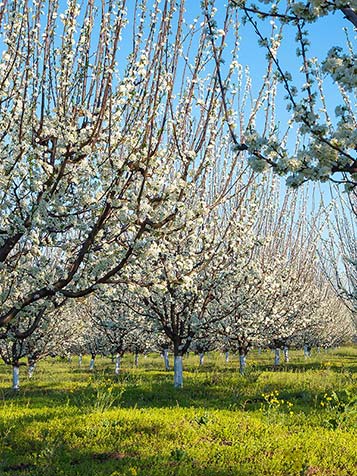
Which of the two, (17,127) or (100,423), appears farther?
(100,423)

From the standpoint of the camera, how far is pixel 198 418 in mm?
9734

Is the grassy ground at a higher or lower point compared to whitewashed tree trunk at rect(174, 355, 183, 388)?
lower

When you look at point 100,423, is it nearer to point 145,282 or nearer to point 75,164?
point 145,282

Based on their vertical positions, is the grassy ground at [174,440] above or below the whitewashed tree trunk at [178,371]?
below

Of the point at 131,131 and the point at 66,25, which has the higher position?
the point at 66,25

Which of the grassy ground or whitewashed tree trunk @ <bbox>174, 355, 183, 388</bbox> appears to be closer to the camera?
the grassy ground

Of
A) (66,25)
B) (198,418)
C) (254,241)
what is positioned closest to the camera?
(66,25)

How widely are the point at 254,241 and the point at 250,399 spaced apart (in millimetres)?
4645

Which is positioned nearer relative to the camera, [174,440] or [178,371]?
[174,440]

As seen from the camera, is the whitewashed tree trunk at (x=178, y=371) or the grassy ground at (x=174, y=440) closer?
the grassy ground at (x=174, y=440)

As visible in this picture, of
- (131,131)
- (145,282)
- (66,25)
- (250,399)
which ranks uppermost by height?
(66,25)

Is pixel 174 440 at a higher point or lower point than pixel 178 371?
lower

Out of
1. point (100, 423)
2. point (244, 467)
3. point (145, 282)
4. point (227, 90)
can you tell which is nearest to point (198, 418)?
point (100, 423)

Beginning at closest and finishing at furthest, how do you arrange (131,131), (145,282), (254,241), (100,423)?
(131,131)
(145,282)
(100,423)
(254,241)
